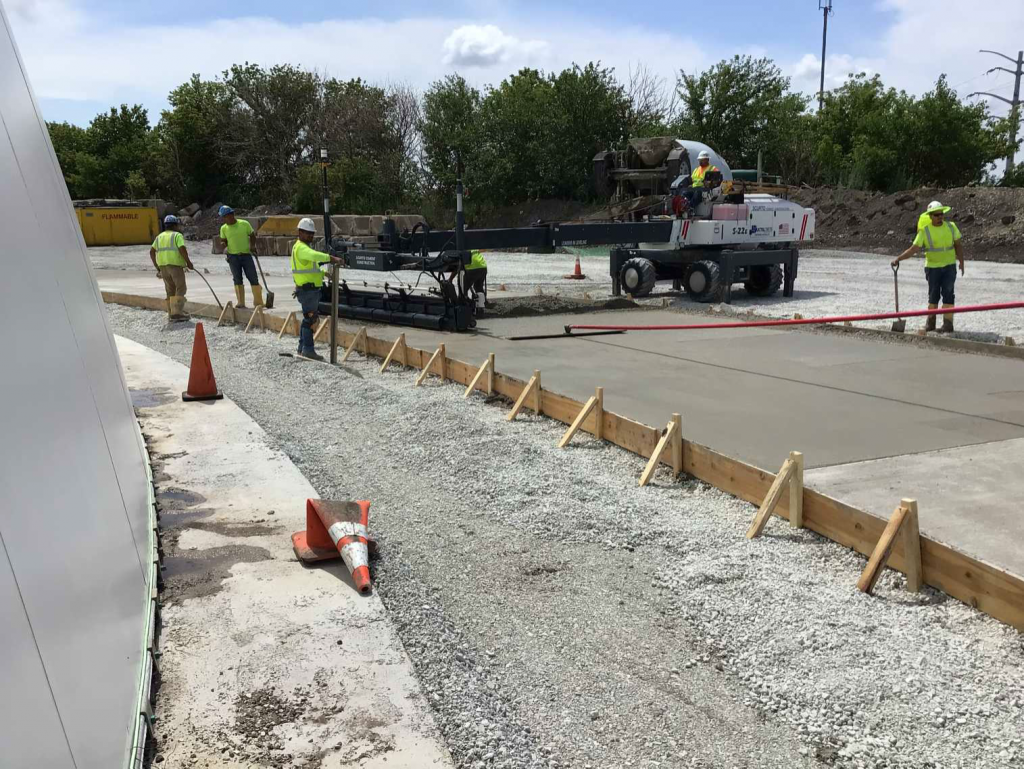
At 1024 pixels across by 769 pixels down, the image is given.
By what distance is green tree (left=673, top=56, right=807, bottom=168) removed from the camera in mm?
42688

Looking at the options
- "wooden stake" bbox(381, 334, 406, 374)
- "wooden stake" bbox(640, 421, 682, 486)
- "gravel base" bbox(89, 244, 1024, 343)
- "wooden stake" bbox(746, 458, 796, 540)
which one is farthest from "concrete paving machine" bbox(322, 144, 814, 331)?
"wooden stake" bbox(746, 458, 796, 540)

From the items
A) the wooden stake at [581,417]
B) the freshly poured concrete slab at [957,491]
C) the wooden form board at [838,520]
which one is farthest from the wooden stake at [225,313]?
the freshly poured concrete slab at [957,491]

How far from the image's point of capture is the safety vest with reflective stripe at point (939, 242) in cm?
1105

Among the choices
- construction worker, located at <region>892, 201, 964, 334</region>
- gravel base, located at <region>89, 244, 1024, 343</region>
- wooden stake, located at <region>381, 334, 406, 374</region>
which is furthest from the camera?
gravel base, located at <region>89, 244, 1024, 343</region>

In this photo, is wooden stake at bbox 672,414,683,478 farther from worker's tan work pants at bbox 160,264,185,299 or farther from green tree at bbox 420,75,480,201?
green tree at bbox 420,75,480,201

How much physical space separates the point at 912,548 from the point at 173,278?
42.6 feet

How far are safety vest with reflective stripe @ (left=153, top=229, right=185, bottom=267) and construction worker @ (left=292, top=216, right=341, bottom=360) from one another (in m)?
3.94

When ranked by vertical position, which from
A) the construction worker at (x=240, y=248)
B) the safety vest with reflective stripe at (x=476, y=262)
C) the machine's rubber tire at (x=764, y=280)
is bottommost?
the machine's rubber tire at (x=764, y=280)

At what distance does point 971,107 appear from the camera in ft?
124

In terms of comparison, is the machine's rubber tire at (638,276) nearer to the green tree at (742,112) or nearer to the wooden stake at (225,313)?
the wooden stake at (225,313)

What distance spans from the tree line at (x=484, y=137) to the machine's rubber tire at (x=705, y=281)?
23950 millimetres

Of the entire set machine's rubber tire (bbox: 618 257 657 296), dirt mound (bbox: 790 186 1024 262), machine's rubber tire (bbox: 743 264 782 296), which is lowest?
dirt mound (bbox: 790 186 1024 262)

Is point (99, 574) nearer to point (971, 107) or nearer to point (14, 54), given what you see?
point (14, 54)

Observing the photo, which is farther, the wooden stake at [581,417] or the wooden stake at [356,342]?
the wooden stake at [356,342]
